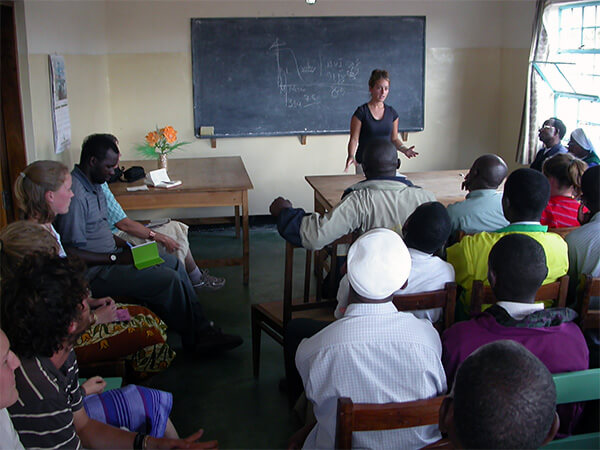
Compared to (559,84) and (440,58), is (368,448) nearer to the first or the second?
(559,84)

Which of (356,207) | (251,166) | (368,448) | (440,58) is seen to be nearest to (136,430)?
(368,448)

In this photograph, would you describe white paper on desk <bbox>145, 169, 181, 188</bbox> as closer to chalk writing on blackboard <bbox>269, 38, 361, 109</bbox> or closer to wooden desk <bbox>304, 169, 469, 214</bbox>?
wooden desk <bbox>304, 169, 469, 214</bbox>

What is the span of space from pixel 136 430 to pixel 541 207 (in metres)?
1.71

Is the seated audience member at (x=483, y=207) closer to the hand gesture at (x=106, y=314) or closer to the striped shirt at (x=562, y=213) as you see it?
the striped shirt at (x=562, y=213)

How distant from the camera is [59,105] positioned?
173 inches

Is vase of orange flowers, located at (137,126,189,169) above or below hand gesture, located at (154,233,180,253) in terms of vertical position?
above

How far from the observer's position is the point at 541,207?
2451 millimetres

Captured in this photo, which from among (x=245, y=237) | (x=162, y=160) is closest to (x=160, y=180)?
(x=162, y=160)

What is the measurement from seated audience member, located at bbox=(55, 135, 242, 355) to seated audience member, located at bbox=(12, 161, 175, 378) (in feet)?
1.04

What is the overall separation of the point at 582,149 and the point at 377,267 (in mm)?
3120

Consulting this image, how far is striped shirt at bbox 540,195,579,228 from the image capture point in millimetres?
Answer: 2979

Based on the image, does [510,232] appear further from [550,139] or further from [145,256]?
[550,139]

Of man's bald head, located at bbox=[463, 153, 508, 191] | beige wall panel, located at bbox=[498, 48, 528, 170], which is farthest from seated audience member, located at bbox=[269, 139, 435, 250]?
beige wall panel, located at bbox=[498, 48, 528, 170]

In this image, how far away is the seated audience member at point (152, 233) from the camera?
3.65 metres
